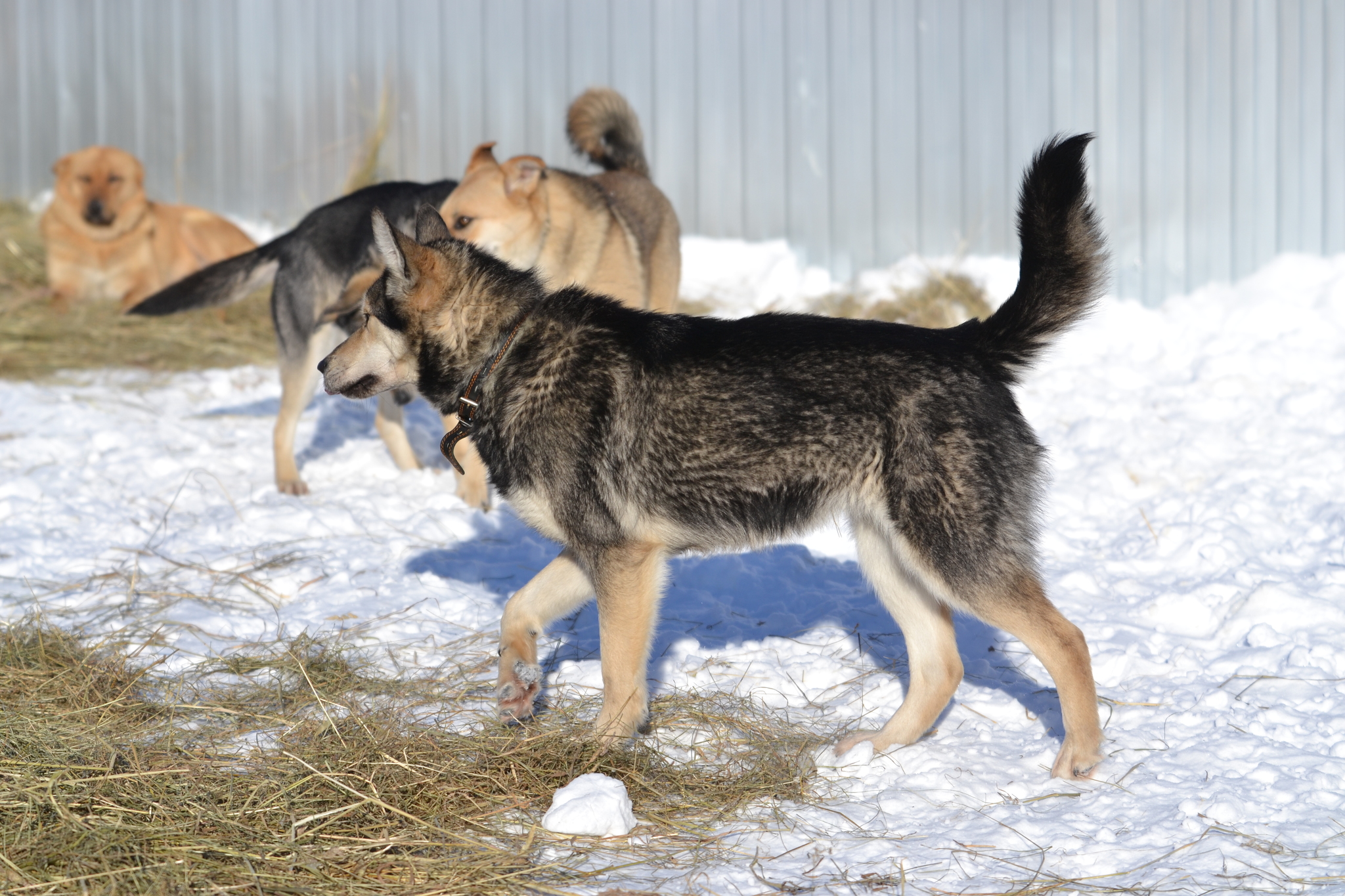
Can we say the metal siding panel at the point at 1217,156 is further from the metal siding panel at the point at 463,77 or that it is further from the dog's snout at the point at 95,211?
the dog's snout at the point at 95,211

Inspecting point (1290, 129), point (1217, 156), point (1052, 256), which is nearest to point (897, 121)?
point (1217, 156)

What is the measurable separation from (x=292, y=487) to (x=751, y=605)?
2971mm

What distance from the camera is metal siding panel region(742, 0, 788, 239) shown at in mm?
10031

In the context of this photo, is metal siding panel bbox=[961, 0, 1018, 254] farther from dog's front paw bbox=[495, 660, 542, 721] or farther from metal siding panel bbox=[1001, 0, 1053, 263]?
dog's front paw bbox=[495, 660, 542, 721]

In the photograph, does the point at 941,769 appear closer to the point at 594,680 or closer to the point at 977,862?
the point at 977,862

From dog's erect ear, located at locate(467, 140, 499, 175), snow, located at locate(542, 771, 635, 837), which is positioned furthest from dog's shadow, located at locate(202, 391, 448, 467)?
snow, located at locate(542, 771, 635, 837)

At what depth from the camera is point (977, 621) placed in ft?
15.4

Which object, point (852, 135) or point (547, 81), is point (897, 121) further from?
point (547, 81)

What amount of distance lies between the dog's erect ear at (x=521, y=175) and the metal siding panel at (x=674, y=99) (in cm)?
379

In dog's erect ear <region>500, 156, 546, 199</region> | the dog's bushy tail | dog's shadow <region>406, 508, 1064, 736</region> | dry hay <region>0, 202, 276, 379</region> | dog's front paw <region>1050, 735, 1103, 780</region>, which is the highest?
the dog's bushy tail

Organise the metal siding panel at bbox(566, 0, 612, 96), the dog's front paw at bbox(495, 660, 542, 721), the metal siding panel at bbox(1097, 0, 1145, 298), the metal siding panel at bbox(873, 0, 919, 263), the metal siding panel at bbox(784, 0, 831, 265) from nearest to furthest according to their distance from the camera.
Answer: the dog's front paw at bbox(495, 660, 542, 721) < the metal siding panel at bbox(1097, 0, 1145, 298) < the metal siding panel at bbox(873, 0, 919, 263) < the metal siding panel at bbox(784, 0, 831, 265) < the metal siding panel at bbox(566, 0, 612, 96)

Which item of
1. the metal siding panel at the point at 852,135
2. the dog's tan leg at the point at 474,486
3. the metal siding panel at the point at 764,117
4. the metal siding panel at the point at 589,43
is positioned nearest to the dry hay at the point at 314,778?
the dog's tan leg at the point at 474,486

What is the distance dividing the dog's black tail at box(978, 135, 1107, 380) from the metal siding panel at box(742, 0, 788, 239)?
674cm

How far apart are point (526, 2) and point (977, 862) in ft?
30.7
